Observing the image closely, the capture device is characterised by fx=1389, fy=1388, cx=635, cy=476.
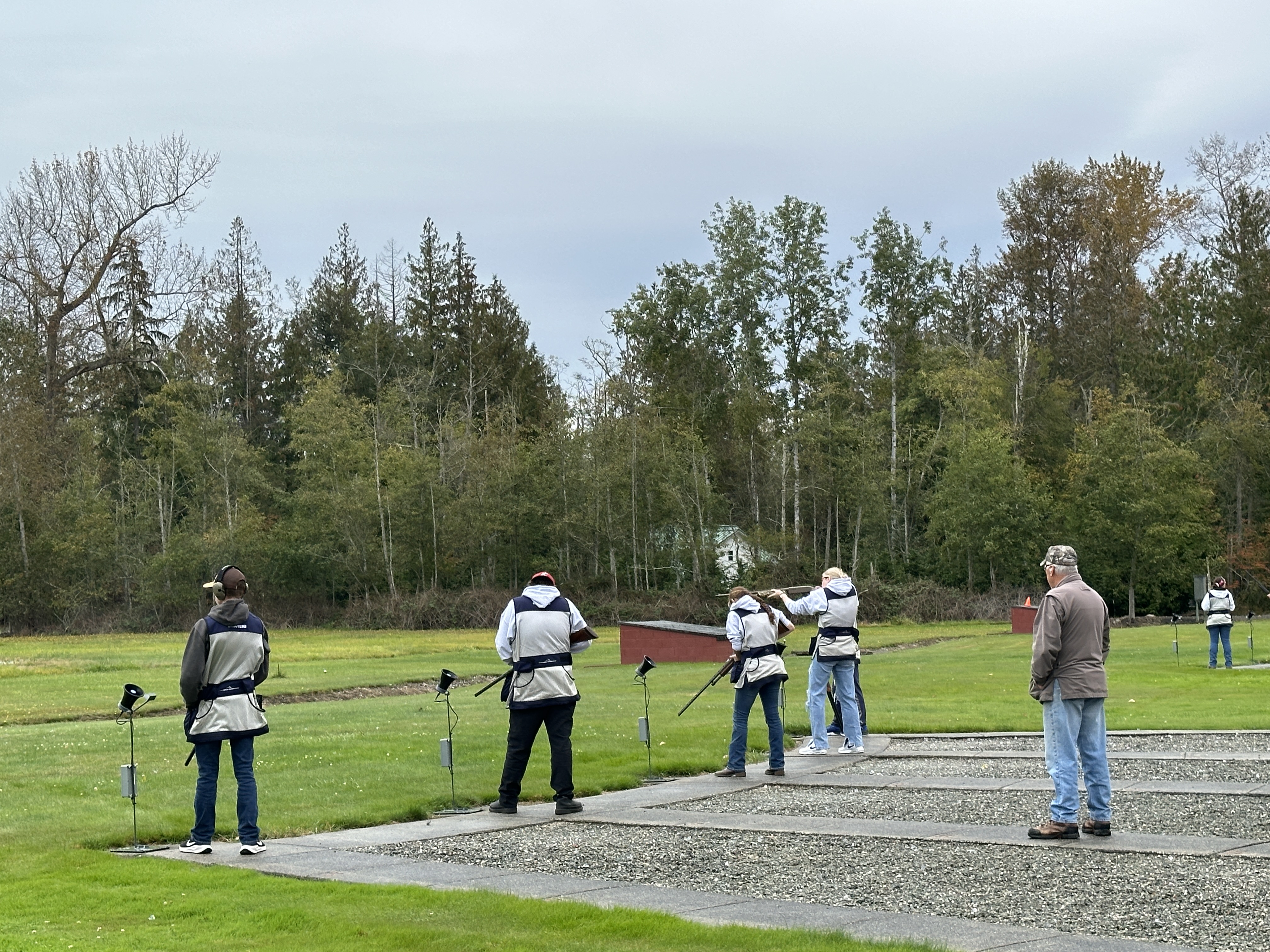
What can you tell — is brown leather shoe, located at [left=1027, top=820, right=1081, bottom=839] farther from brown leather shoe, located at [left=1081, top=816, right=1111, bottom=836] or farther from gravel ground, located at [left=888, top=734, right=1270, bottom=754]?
gravel ground, located at [left=888, top=734, right=1270, bottom=754]

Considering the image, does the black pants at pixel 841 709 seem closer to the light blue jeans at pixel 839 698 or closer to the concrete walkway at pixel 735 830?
the light blue jeans at pixel 839 698

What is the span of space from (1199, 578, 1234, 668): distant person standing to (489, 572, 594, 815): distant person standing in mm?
19201

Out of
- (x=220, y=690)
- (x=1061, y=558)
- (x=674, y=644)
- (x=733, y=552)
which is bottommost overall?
(x=674, y=644)

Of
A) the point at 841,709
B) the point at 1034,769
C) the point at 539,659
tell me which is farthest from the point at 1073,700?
the point at 841,709

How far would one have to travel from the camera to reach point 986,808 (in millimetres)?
12227

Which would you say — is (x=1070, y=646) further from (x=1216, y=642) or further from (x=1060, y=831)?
(x=1216, y=642)

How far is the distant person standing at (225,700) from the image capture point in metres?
10.7

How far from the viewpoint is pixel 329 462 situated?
67.6 metres

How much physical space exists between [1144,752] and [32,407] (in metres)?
58.8

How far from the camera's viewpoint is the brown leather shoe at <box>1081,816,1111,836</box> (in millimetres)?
10367

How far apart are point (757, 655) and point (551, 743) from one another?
295 cm

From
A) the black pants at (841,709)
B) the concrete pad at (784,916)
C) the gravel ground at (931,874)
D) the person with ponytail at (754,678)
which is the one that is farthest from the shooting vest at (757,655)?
the concrete pad at (784,916)

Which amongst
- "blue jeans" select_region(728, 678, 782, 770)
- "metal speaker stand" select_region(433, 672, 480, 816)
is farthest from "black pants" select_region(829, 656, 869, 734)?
"metal speaker stand" select_region(433, 672, 480, 816)

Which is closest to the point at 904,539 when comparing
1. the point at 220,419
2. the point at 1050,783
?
the point at 220,419
